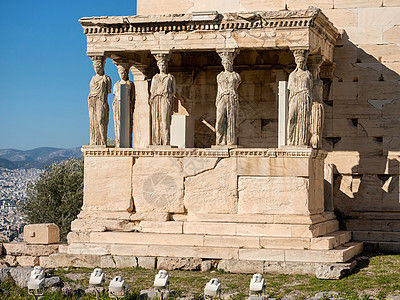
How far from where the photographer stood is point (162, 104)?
1875cm

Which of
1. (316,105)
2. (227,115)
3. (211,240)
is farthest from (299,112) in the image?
(211,240)

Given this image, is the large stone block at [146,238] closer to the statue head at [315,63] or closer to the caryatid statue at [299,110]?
the caryatid statue at [299,110]

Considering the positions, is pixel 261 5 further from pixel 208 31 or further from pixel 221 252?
pixel 221 252

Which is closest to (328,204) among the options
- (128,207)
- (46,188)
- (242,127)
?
(242,127)

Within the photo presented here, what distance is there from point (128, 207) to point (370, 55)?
259 inches

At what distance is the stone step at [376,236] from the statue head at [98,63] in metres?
6.51

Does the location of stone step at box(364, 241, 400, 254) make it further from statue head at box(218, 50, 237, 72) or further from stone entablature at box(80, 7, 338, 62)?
statue head at box(218, 50, 237, 72)

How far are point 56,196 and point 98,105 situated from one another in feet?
46.5

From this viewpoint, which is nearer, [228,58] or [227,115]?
[227,115]

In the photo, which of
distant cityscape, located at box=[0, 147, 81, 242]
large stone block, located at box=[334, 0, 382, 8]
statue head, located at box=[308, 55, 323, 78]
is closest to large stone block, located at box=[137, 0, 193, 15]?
large stone block, located at box=[334, 0, 382, 8]

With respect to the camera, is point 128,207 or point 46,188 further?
point 46,188

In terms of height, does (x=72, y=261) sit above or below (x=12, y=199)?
below

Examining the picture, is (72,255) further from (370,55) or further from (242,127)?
→ (370,55)

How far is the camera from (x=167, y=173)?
18.6 meters
